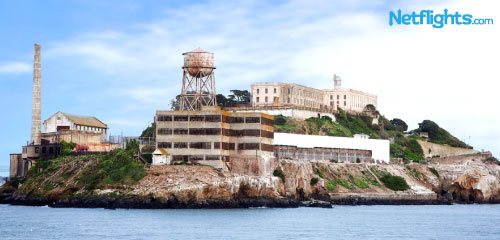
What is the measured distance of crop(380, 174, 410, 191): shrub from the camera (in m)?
142

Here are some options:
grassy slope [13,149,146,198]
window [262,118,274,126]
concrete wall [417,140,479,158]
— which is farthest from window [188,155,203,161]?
concrete wall [417,140,479,158]

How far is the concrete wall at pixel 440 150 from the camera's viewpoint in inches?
7088

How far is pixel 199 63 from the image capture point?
12306 centimetres

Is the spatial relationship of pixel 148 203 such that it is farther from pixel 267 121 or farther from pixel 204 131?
pixel 267 121

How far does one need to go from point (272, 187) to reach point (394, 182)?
33.4 m

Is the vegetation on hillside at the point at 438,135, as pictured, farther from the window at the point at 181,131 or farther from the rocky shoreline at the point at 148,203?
the window at the point at 181,131

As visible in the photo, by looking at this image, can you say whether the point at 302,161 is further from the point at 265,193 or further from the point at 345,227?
the point at 345,227

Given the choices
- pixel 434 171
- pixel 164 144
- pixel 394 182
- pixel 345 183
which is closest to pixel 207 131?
pixel 164 144

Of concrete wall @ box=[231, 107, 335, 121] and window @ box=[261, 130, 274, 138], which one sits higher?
concrete wall @ box=[231, 107, 335, 121]

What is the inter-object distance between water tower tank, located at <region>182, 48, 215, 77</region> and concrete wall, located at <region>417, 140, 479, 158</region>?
65833 mm

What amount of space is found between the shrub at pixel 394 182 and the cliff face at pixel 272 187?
1.26 ft

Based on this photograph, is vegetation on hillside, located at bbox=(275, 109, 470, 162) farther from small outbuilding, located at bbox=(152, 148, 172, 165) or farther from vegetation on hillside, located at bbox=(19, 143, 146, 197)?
vegetation on hillside, located at bbox=(19, 143, 146, 197)

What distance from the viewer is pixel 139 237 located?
3041 inches

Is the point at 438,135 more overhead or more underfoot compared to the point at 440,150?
more overhead
